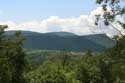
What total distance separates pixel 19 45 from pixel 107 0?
122 feet

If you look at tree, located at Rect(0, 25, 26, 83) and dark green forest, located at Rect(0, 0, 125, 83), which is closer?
dark green forest, located at Rect(0, 0, 125, 83)

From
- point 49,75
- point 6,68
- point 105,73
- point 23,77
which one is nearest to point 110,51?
point 6,68

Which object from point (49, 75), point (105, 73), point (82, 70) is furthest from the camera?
point (105, 73)

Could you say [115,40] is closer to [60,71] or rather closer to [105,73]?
[60,71]

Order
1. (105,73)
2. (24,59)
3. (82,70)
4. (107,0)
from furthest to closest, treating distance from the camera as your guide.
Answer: (105,73), (82,70), (24,59), (107,0)

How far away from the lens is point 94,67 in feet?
308

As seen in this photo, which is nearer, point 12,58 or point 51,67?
point 12,58

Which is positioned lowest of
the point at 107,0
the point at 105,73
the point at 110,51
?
the point at 105,73

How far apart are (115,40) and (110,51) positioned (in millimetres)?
1484

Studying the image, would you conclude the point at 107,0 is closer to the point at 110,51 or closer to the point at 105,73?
the point at 110,51

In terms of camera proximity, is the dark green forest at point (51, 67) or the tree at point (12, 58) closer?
the dark green forest at point (51, 67)

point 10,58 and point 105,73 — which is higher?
point 10,58

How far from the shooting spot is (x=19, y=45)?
61656mm

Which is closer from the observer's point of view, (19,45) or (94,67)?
(19,45)
